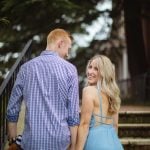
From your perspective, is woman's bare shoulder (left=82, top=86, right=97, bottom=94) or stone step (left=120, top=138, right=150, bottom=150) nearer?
woman's bare shoulder (left=82, top=86, right=97, bottom=94)

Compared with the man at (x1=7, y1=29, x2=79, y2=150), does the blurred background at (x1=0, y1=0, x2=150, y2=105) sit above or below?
above

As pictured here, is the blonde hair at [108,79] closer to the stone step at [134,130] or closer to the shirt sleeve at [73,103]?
the shirt sleeve at [73,103]

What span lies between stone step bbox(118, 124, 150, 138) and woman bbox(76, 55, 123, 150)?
3043 mm

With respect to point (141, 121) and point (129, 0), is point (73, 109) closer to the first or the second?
point (141, 121)

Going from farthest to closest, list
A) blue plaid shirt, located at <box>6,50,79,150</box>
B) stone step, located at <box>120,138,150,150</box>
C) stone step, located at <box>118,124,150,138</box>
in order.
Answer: stone step, located at <box>118,124,150,138</box>, stone step, located at <box>120,138,150,150</box>, blue plaid shirt, located at <box>6,50,79,150</box>

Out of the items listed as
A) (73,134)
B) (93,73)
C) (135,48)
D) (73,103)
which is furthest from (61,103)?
(135,48)

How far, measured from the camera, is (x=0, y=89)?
16.8ft

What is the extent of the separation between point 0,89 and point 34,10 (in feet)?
22.3

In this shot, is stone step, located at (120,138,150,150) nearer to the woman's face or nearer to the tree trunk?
the woman's face

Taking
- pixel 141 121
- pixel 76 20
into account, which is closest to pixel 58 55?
pixel 141 121

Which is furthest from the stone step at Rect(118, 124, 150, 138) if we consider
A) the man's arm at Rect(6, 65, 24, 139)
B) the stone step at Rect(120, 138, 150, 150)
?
the man's arm at Rect(6, 65, 24, 139)

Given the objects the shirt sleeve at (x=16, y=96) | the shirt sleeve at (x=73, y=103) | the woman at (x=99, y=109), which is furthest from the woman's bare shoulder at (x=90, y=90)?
the shirt sleeve at (x=16, y=96)

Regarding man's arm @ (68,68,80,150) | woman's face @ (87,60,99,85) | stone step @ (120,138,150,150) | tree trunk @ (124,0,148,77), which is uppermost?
tree trunk @ (124,0,148,77)

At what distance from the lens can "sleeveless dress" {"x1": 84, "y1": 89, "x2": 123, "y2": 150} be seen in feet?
14.8
